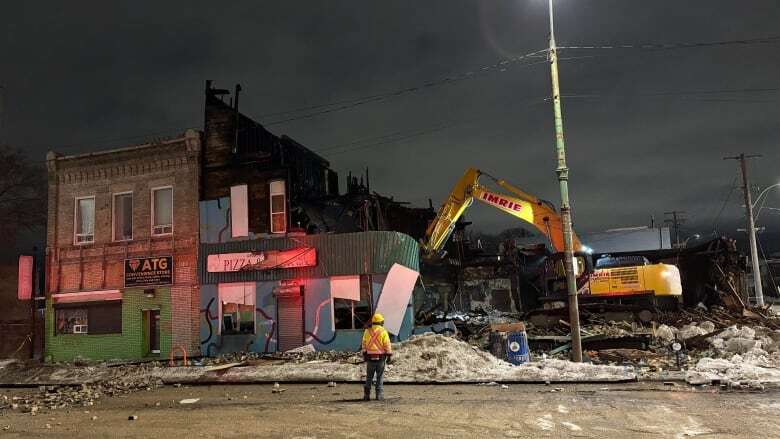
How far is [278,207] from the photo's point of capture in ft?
75.1

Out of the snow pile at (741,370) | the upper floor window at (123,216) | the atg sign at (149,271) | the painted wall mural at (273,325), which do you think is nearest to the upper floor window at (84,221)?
the upper floor window at (123,216)

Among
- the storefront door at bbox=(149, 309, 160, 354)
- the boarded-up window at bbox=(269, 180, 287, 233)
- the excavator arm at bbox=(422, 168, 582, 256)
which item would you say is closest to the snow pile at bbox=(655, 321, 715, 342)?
the excavator arm at bbox=(422, 168, 582, 256)

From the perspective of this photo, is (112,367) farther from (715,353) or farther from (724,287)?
(724,287)

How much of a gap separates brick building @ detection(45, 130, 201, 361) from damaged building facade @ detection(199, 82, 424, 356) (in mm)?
829

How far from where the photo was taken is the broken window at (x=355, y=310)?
830 inches

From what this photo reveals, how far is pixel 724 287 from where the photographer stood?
25234 mm

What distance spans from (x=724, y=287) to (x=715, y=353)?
32.4ft

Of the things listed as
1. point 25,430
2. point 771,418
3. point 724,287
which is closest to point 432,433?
point 771,418

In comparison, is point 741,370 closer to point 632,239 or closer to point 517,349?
point 517,349

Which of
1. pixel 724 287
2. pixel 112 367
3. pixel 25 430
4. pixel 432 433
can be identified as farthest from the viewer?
pixel 724 287

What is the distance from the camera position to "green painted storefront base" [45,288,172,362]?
2302 cm

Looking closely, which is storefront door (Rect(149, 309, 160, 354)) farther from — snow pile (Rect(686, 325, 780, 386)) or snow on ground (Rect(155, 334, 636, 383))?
snow pile (Rect(686, 325, 780, 386))

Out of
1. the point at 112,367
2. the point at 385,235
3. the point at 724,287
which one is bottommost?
the point at 112,367

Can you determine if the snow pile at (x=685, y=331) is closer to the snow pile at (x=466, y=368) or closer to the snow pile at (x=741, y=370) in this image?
the snow pile at (x=741, y=370)
